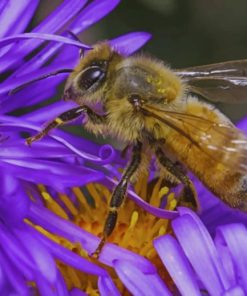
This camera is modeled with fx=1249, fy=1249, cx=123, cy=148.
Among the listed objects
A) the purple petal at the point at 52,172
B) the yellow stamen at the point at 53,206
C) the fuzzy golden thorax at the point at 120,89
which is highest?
the fuzzy golden thorax at the point at 120,89

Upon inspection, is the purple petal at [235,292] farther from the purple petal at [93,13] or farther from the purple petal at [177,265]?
the purple petal at [93,13]

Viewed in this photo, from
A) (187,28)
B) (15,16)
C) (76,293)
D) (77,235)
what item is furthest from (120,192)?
(187,28)

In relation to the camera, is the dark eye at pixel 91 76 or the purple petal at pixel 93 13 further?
the purple petal at pixel 93 13

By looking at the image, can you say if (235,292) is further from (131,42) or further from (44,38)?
(131,42)

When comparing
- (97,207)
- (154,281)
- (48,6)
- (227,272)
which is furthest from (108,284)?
(48,6)

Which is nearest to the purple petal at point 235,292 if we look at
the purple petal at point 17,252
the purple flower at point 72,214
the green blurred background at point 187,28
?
the purple flower at point 72,214

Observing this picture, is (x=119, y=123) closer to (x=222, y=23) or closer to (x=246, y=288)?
(x=246, y=288)
